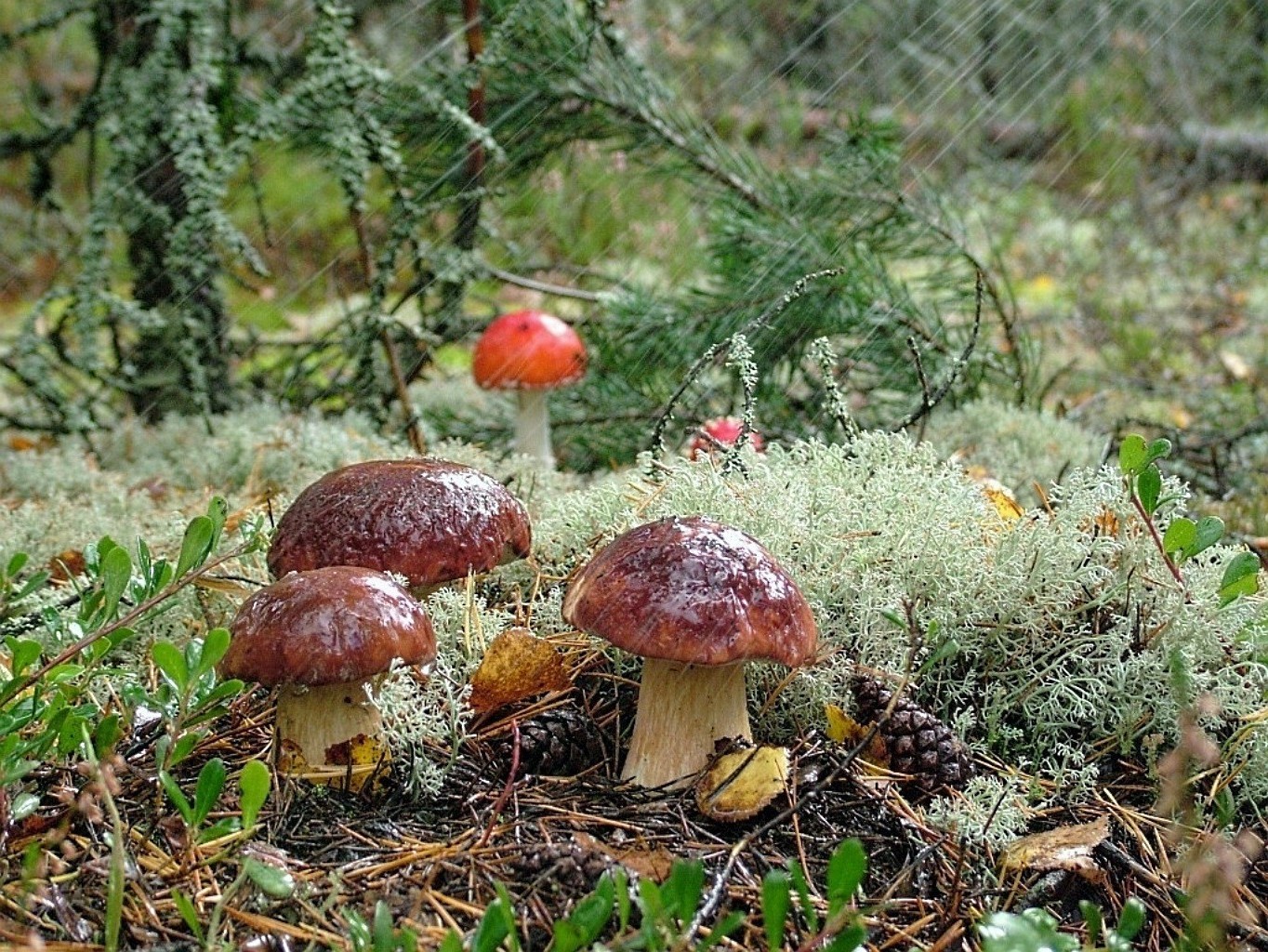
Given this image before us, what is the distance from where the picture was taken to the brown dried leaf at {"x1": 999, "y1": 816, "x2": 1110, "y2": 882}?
5.42 feet

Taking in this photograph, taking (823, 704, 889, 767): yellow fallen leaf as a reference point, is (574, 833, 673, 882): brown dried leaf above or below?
above

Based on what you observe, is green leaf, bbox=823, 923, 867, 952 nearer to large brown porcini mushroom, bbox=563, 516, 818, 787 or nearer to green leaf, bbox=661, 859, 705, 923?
green leaf, bbox=661, 859, 705, 923

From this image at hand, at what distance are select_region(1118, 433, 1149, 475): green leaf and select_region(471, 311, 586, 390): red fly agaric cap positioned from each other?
1899 mm

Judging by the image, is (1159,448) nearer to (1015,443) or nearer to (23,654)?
(1015,443)

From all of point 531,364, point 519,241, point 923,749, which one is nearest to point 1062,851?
point 923,749

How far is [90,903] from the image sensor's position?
1449 millimetres

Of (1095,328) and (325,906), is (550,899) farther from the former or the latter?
(1095,328)

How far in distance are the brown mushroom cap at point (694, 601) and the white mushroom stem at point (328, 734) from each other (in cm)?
37

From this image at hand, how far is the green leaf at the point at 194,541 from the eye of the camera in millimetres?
1704

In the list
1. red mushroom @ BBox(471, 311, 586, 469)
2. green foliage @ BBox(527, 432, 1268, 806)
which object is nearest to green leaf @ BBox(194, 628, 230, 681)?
green foliage @ BBox(527, 432, 1268, 806)

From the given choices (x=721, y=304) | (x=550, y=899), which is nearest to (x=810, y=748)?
(x=550, y=899)

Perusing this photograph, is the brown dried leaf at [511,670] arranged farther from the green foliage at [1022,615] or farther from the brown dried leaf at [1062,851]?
the brown dried leaf at [1062,851]

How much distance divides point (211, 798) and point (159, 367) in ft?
9.86

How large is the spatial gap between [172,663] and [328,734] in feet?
1.12
